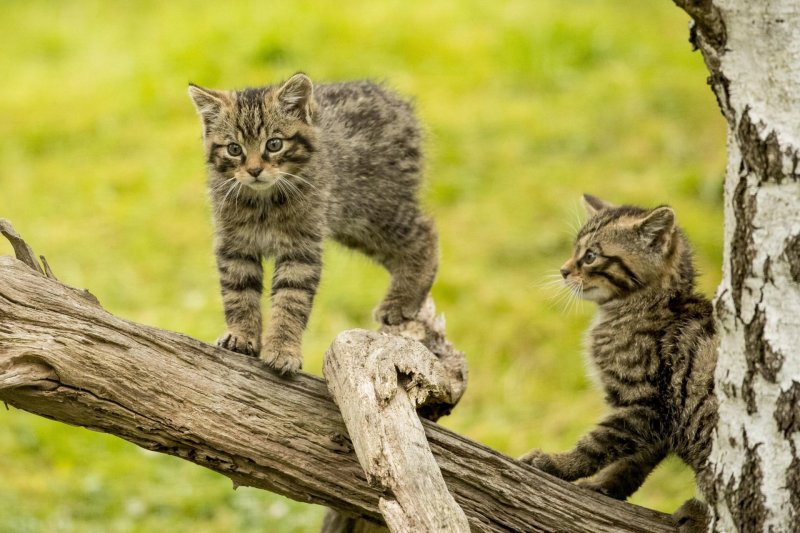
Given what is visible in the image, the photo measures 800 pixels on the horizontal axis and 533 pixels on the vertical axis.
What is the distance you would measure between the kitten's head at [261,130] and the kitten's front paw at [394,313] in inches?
42.8

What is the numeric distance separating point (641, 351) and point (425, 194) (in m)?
2.24

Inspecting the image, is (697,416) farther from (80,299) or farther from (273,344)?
(80,299)

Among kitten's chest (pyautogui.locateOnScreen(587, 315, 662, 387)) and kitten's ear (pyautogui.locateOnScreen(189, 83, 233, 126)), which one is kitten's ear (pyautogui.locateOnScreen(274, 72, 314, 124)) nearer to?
kitten's ear (pyautogui.locateOnScreen(189, 83, 233, 126))

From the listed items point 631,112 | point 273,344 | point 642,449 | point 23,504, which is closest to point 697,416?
point 642,449

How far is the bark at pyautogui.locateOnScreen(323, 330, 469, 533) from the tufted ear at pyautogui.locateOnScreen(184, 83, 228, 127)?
58.7 inches

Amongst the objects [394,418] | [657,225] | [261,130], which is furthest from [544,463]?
[261,130]

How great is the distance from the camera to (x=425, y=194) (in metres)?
6.36

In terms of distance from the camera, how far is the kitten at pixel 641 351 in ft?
14.0

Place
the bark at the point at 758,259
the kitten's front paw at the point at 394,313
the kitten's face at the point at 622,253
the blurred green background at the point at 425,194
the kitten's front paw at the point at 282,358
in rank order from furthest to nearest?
the blurred green background at the point at 425,194
the kitten's front paw at the point at 394,313
the kitten's face at the point at 622,253
the kitten's front paw at the point at 282,358
the bark at the point at 758,259

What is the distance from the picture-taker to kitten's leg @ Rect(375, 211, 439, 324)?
5.81m

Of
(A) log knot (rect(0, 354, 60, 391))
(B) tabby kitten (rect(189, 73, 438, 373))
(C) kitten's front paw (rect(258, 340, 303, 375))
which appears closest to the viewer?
(A) log knot (rect(0, 354, 60, 391))

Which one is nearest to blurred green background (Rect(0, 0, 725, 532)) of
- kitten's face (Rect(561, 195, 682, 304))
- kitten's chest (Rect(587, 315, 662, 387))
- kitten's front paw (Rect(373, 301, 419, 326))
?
kitten's front paw (Rect(373, 301, 419, 326))

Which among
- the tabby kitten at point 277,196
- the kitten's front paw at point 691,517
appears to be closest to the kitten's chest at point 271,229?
the tabby kitten at point 277,196

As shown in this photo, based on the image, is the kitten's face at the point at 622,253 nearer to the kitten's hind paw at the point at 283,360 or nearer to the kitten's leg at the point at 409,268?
the kitten's leg at the point at 409,268
